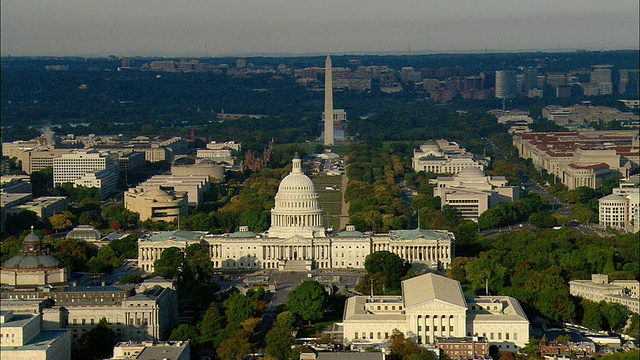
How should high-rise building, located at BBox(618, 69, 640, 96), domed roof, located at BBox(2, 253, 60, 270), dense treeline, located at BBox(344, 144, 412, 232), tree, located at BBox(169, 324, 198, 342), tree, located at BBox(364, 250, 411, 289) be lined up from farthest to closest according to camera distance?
high-rise building, located at BBox(618, 69, 640, 96)
dense treeline, located at BBox(344, 144, 412, 232)
tree, located at BBox(364, 250, 411, 289)
domed roof, located at BBox(2, 253, 60, 270)
tree, located at BBox(169, 324, 198, 342)

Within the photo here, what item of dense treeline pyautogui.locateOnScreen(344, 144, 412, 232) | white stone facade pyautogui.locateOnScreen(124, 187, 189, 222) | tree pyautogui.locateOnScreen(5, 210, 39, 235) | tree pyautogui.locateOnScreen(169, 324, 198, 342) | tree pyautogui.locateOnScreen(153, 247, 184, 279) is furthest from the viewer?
white stone facade pyautogui.locateOnScreen(124, 187, 189, 222)

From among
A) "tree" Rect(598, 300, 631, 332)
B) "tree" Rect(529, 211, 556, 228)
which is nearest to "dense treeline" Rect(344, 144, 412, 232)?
"tree" Rect(529, 211, 556, 228)

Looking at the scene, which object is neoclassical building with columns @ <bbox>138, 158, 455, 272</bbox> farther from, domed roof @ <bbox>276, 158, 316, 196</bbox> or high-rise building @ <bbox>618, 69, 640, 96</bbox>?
high-rise building @ <bbox>618, 69, 640, 96</bbox>

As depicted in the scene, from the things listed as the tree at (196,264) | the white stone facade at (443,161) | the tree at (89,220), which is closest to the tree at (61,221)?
the tree at (89,220)

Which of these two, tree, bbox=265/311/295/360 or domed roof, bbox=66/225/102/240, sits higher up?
tree, bbox=265/311/295/360

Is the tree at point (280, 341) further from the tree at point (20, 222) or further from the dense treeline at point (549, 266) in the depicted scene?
the tree at point (20, 222)

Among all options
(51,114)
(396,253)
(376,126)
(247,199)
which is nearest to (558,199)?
(247,199)

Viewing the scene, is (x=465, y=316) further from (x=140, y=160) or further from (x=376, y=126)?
(x=376, y=126)
